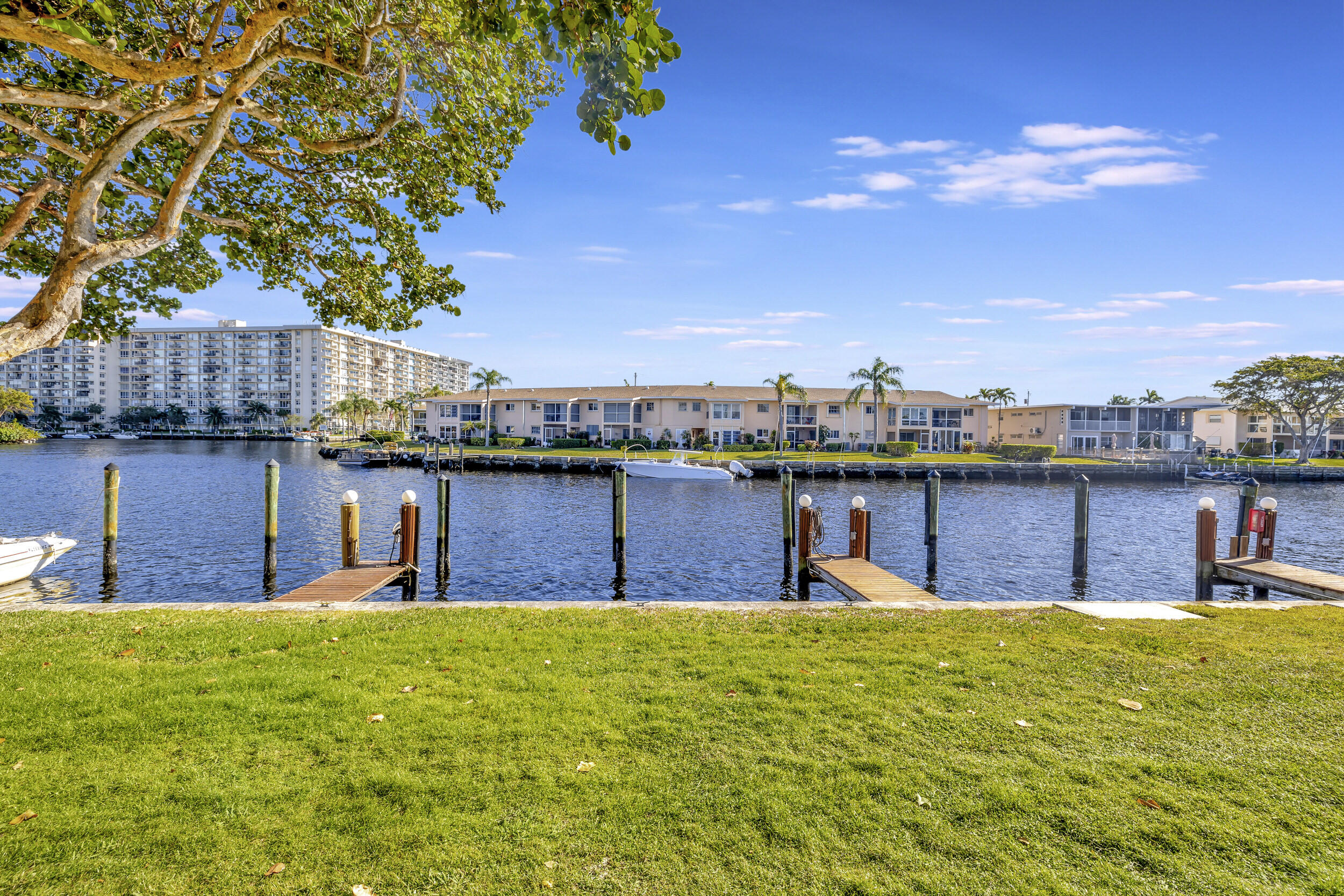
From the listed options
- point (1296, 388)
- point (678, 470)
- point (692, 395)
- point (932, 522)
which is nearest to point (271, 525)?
point (932, 522)

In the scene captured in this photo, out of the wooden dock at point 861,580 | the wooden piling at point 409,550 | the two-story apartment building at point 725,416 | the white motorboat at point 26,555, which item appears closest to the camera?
the wooden dock at point 861,580

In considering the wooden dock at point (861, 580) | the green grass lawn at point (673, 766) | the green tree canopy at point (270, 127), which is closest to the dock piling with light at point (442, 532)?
the green tree canopy at point (270, 127)

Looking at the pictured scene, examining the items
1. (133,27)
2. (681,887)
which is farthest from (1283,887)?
(133,27)

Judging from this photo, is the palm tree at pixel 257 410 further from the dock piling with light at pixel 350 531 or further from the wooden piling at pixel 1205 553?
the wooden piling at pixel 1205 553

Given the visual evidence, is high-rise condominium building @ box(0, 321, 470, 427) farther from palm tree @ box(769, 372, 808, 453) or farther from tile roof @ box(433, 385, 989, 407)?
palm tree @ box(769, 372, 808, 453)

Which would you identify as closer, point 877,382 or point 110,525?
point 110,525

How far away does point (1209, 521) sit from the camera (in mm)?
12906

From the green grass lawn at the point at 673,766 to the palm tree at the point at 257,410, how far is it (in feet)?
637

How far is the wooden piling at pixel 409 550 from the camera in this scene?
14.5m

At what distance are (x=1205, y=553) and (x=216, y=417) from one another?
8154 inches

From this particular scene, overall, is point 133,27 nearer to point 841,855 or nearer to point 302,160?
point 302,160

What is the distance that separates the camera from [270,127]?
35.1 ft

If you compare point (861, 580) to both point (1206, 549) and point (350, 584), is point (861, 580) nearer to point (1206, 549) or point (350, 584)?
point (1206, 549)

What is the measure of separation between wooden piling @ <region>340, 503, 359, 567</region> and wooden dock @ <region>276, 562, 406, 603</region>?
0.16m
